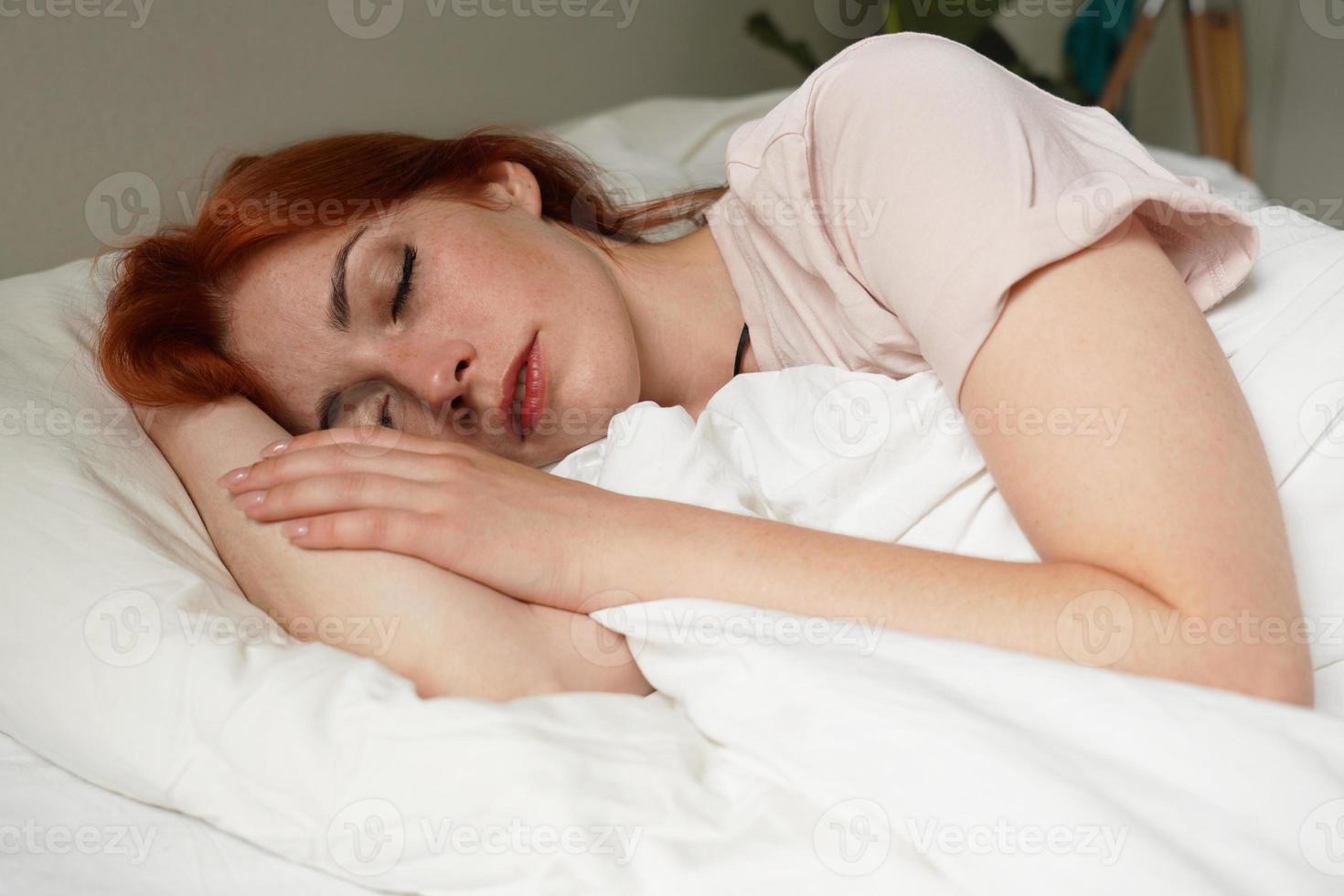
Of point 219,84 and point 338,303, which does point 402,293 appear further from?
point 219,84

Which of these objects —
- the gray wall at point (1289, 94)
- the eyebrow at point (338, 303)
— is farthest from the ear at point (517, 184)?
the gray wall at point (1289, 94)

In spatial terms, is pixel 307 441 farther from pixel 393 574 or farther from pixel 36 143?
pixel 36 143

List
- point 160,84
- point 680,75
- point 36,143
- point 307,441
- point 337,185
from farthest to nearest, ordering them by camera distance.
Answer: point 680,75, point 160,84, point 36,143, point 337,185, point 307,441

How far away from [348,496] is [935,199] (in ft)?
1.83

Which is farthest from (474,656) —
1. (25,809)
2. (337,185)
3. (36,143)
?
(36,143)

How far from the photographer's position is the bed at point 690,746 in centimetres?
66

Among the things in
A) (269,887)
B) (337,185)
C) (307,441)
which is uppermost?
(337,185)

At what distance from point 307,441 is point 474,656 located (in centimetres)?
29

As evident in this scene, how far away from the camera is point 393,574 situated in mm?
893
